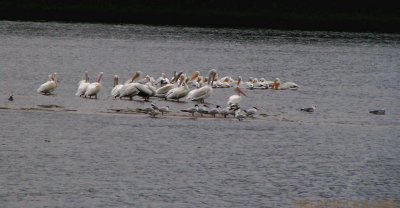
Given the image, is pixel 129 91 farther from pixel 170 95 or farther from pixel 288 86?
pixel 288 86

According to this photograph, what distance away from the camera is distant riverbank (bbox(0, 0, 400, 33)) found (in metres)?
78.6

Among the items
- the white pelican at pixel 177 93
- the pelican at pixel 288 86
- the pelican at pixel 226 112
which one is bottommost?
the pelican at pixel 288 86

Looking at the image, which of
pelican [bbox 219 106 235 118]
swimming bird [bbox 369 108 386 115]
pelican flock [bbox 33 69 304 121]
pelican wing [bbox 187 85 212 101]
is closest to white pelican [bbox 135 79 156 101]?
pelican flock [bbox 33 69 304 121]

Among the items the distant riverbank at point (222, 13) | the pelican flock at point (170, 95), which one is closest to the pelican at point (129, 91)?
the pelican flock at point (170, 95)

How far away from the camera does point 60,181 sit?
1750 cm

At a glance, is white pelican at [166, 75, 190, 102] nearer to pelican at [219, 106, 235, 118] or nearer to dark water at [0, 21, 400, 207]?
dark water at [0, 21, 400, 207]

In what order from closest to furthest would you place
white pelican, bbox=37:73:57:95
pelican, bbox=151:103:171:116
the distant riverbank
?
1. pelican, bbox=151:103:171:116
2. white pelican, bbox=37:73:57:95
3. the distant riverbank

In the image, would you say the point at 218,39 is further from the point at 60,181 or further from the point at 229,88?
the point at 60,181

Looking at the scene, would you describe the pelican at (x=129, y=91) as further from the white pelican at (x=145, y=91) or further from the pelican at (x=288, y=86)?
the pelican at (x=288, y=86)

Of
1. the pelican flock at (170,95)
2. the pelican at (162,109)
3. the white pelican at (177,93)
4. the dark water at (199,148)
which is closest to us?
the dark water at (199,148)

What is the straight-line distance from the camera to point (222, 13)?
83875 millimetres

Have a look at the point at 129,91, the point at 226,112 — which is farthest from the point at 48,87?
the point at 226,112

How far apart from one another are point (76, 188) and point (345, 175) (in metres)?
4.84

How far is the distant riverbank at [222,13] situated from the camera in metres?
78.6
